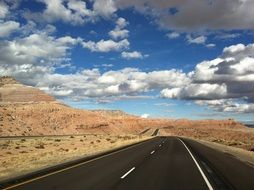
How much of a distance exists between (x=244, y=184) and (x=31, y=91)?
146292 mm

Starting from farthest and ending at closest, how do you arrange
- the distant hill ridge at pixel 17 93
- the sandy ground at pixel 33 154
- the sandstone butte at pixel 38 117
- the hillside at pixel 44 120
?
the distant hill ridge at pixel 17 93, the sandstone butte at pixel 38 117, the hillside at pixel 44 120, the sandy ground at pixel 33 154

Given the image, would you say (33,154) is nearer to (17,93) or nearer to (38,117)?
(38,117)

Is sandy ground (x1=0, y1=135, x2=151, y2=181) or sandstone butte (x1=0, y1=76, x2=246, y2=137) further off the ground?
sandstone butte (x1=0, y1=76, x2=246, y2=137)

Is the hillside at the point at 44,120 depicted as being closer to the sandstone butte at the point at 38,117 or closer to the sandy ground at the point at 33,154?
the sandstone butte at the point at 38,117

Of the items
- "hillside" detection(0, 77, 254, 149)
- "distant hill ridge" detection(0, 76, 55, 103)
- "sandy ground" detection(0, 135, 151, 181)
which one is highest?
"distant hill ridge" detection(0, 76, 55, 103)

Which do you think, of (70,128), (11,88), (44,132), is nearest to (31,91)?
(11,88)

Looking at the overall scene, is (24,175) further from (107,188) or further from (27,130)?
(27,130)

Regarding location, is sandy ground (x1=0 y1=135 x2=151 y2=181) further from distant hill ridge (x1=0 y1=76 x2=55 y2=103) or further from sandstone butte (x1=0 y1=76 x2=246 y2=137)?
distant hill ridge (x1=0 y1=76 x2=55 y2=103)

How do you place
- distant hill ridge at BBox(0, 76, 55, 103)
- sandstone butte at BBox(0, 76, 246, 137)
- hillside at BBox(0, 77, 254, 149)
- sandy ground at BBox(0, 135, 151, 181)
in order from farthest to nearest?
distant hill ridge at BBox(0, 76, 55, 103) < sandstone butte at BBox(0, 76, 246, 137) < hillside at BBox(0, 77, 254, 149) < sandy ground at BBox(0, 135, 151, 181)

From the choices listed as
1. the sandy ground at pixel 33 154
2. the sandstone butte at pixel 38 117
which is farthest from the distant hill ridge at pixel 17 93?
the sandy ground at pixel 33 154

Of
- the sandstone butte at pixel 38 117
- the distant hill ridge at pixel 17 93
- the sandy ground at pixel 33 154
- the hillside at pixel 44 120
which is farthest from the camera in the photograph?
the distant hill ridge at pixel 17 93

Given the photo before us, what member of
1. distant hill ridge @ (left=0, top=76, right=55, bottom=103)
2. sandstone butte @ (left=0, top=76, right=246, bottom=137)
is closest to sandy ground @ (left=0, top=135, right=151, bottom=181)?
sandstone butte @ (left=0, top=76, right=246, bottom=137)

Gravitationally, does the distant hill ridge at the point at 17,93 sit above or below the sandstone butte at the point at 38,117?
above

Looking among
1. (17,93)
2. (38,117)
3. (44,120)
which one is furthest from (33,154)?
(17,93)
